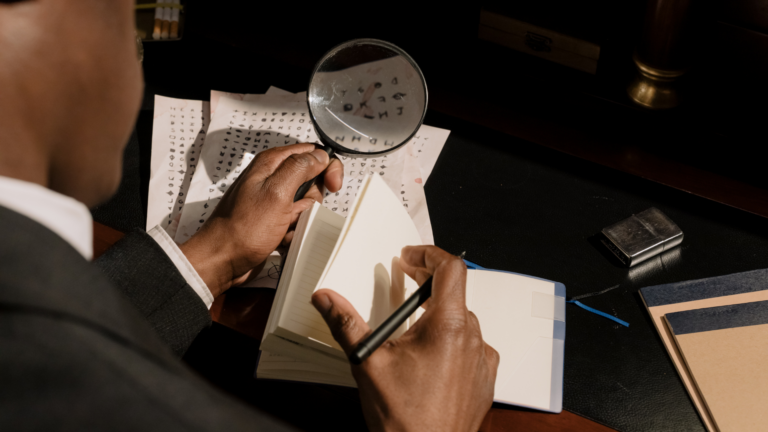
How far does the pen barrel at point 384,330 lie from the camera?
2.64 ft

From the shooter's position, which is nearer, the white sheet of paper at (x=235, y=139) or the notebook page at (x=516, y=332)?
the notebook page at (x=516, y=332)

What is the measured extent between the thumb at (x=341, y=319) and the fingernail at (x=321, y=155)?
0.41m

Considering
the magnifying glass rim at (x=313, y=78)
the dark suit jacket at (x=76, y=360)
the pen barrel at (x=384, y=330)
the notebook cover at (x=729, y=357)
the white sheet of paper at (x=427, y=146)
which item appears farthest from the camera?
the white sheet of paper at (x=427, y=146)

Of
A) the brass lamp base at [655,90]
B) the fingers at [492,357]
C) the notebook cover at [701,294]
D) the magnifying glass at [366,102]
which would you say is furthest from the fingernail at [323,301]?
the brass lamp base at [655,90]

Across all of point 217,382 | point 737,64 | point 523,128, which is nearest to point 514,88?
point 523,128

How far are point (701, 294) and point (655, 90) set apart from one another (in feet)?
1.51

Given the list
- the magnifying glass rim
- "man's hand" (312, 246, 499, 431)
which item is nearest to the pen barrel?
"man's hand" (312, 246, 499, 431)

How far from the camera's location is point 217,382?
1.22 m

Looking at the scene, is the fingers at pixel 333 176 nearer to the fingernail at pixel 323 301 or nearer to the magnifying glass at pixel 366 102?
the magnifying glass at pixel 366 102

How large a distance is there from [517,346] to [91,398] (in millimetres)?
762

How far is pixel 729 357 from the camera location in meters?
0.98

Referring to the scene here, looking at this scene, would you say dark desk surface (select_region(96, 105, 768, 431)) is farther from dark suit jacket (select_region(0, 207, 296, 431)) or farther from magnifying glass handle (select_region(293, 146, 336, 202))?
dark suit jacket (select_region(0, 207, 296, 431))

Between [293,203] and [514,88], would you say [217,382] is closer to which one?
[293,203]

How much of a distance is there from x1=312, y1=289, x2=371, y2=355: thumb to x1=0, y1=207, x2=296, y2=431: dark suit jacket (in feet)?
0.98
